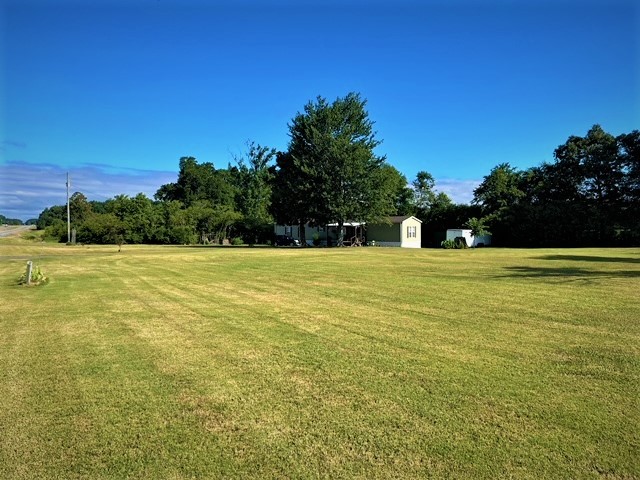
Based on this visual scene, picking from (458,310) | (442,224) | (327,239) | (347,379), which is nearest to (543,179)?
(442,224)

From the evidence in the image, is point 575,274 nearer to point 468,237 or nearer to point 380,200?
point 380,200

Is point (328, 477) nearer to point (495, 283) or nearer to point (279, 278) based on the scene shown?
point (495, 283)

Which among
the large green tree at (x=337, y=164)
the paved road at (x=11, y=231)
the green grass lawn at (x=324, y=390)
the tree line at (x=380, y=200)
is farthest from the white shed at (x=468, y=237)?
the paved road at (x=11, y=231)

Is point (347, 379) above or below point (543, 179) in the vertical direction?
below

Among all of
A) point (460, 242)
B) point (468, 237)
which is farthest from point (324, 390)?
point (468, 237)

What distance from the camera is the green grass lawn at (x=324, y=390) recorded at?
3148 millimetres

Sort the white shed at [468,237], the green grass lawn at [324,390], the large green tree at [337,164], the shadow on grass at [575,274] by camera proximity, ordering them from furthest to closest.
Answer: the white shed at [468,237]
the large green tree at [337,164]
the shadow on grass at [575,274]
the green grass lawn at [324,390]

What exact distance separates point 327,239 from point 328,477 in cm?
4361

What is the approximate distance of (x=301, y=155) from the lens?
133 feet

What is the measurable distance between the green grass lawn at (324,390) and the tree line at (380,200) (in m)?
30.9

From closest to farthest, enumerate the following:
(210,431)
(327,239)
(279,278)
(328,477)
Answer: (328,477)
(210,431)
(279,278)
(327,239)

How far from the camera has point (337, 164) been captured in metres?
38.6

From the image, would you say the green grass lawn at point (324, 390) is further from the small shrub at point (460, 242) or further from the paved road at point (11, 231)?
the paved road at point (11, 231)

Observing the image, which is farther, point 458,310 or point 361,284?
point 361,284
